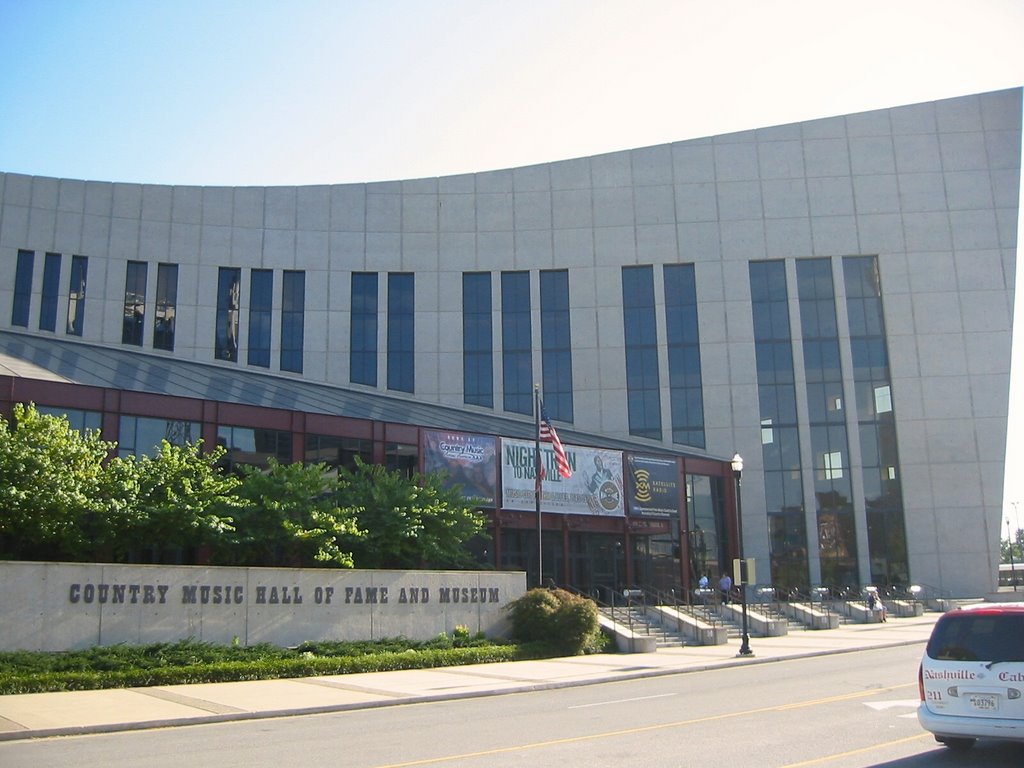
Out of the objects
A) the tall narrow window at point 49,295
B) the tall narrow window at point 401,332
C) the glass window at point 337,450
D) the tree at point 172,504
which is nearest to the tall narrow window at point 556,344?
the tall narrow window at point 401,332

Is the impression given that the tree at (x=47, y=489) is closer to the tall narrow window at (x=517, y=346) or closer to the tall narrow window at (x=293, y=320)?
the tall narrow window at (x=293, y=320)

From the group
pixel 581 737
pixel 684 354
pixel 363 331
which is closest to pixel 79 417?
pixel 581 737

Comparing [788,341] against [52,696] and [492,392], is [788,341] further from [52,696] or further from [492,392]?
[52,696]

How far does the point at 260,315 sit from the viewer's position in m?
56.7

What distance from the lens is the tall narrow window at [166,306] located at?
5456cm

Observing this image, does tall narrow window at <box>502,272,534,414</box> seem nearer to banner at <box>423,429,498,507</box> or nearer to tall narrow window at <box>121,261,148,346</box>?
Result: banner at <box>423,429,498,507</box>

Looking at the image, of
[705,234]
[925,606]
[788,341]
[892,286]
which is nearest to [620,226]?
[705,234]

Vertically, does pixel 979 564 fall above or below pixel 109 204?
below

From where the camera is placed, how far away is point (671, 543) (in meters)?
49.9

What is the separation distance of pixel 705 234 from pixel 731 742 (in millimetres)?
48009

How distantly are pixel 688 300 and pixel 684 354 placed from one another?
333 cm

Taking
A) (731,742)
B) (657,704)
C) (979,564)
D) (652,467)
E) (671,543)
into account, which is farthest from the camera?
(979,564)

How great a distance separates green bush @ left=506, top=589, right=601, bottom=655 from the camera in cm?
3120

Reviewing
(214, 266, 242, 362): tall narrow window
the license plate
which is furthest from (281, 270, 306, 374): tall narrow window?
the license plate
